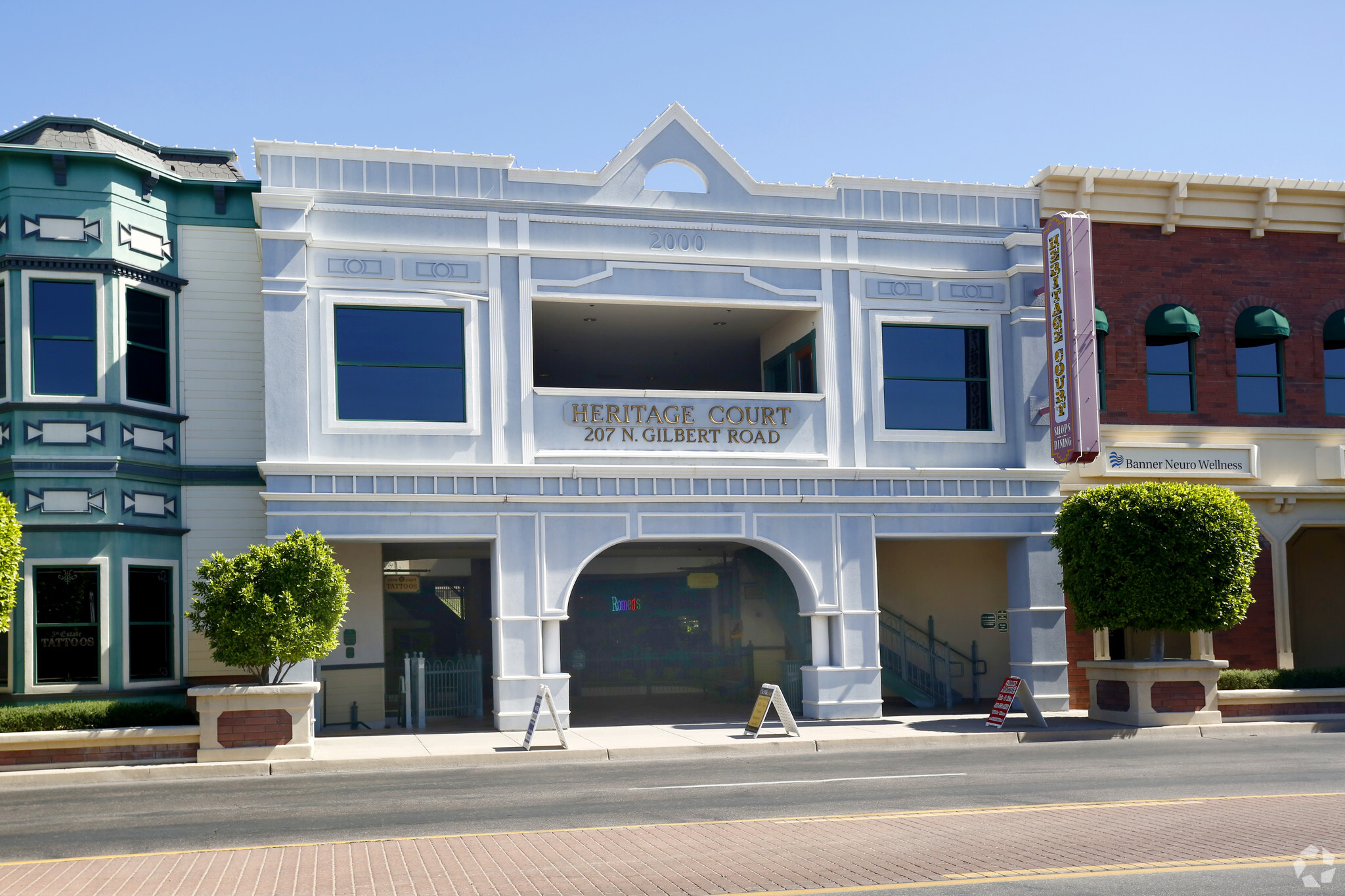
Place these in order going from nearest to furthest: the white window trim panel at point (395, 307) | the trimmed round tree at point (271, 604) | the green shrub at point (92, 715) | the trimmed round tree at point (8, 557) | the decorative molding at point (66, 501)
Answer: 1. the trimmed round tree at point (8, 557)
2. the green shrub at point (92, 715)
3. the trimmed round tree at point (271, 604)
4. the decorative molding at point (66, 501)
5. the white window trim panel at point (395, 307)

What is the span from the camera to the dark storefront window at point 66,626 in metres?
18.4

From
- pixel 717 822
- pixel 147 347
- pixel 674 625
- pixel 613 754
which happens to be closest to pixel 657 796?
pixel 717 822

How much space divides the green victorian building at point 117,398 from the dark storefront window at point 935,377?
11.1 metres

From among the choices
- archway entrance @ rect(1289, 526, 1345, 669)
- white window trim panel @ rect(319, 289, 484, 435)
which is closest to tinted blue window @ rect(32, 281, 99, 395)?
white window trim panel @ rect(319, 289, 484, 435)

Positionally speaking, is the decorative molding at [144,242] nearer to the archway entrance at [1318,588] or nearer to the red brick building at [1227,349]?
the red brick building at [1227,349]

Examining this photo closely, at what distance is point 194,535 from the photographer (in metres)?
20.1

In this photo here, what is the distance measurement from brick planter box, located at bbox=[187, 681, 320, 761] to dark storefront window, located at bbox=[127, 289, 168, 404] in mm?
5832

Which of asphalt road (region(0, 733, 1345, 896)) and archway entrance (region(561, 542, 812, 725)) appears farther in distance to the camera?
archway entrance (region(561, 542, 812, 725))

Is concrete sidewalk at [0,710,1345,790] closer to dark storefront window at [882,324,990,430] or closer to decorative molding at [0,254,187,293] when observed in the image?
dark storefront window at [882,324,990,430]

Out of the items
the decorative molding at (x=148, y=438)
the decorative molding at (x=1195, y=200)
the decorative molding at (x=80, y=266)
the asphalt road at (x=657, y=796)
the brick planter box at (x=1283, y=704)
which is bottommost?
the brick planter box at (x=1283, y=704)

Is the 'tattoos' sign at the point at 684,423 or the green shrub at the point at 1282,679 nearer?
the green shrub at the point at 1282,679

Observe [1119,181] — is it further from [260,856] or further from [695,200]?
[260,856]

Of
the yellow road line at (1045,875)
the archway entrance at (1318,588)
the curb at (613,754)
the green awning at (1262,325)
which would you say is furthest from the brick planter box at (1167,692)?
the yellow road line at (1045,875)

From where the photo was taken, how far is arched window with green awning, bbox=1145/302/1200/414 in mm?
23250
